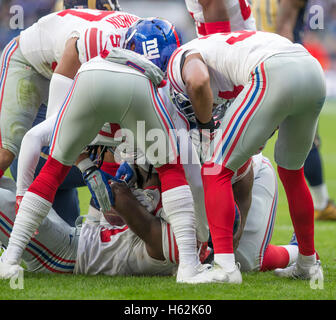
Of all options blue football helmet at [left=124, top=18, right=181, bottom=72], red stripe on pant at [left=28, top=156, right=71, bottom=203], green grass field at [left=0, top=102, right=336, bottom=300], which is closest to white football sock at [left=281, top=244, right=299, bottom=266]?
green grass field at [left=0, top=102, right=336, bottom=300]

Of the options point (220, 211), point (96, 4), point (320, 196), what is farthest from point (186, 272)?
point (320, 196)

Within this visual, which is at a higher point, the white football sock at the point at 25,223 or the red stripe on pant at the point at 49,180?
the red stripe on pant at the point at 49,180

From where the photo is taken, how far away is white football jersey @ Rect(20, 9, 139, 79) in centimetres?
301

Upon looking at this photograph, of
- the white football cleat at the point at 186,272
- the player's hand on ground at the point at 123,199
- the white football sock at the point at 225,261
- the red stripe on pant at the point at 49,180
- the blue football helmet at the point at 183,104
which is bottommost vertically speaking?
the white football cleat at the point at 186,272

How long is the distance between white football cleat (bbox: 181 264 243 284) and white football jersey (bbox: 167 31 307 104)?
0.67 m

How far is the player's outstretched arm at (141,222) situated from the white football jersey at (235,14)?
1.31 m

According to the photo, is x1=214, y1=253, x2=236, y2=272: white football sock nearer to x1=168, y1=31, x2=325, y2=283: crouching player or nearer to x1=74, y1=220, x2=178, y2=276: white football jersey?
x1=168, y1=31, x2=325, y2=283: crouching player

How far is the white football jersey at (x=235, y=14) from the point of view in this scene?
11.7 ft

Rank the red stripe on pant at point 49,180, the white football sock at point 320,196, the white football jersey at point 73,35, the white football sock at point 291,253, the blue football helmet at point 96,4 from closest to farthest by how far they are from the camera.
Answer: the red stripe on pant at point 49,180 → the white football jersey at point 73,35 → the white football sock at point 291,253 → the blue football helmet at point 96,4 → the white football sock at point 320,196

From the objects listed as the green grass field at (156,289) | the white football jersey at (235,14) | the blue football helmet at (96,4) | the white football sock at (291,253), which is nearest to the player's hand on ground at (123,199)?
the green grass field at (156,289)

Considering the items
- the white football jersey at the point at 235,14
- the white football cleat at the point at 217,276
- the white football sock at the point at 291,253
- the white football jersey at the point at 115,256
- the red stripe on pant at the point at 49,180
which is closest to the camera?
the white football cleat at the point at 217,276

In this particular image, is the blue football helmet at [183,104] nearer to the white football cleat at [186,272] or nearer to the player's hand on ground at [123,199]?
the player's hand on ground at [123,199]

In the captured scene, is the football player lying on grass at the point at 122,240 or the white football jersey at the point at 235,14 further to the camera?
the white football jersey at the point at 235,14
